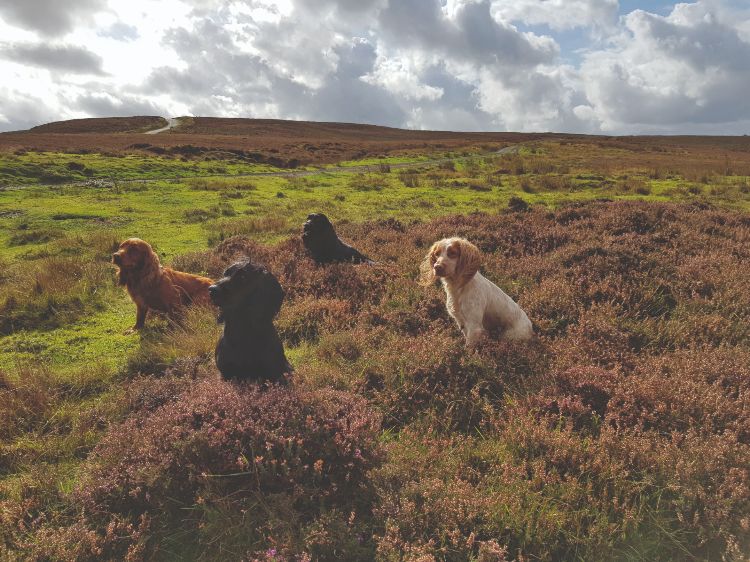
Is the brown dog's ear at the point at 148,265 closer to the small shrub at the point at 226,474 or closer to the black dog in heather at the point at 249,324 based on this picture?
the black dog in heather at the point at 249,324

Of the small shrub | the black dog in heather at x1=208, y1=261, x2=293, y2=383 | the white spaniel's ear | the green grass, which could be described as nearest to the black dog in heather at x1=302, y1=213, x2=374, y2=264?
the white spaniel's ear

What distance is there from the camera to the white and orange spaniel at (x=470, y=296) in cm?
566

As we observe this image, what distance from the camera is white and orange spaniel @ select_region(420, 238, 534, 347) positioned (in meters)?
5.66

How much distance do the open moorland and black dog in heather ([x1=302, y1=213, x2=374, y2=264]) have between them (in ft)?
2.07

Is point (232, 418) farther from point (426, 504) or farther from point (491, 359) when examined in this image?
point (491, 359)

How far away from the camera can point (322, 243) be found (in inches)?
368

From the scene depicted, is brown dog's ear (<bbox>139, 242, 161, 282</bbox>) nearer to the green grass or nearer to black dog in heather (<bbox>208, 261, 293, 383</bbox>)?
black dog in heather (<bbox>208, 261, 293, 383</bbox>)

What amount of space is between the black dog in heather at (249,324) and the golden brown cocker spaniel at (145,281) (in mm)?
3073

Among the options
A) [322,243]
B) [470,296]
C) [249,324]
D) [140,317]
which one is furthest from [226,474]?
[322,243]

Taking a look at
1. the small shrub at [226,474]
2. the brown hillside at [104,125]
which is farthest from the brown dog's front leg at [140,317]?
the brown hillside at [104,125]

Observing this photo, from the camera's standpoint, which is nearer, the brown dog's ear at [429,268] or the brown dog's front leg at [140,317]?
the brown dog's ear at [429,268]

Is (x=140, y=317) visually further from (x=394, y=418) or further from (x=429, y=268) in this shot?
(x=394, y=418)

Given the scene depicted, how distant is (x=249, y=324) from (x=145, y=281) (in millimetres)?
3475

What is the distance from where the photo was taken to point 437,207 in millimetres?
17078
